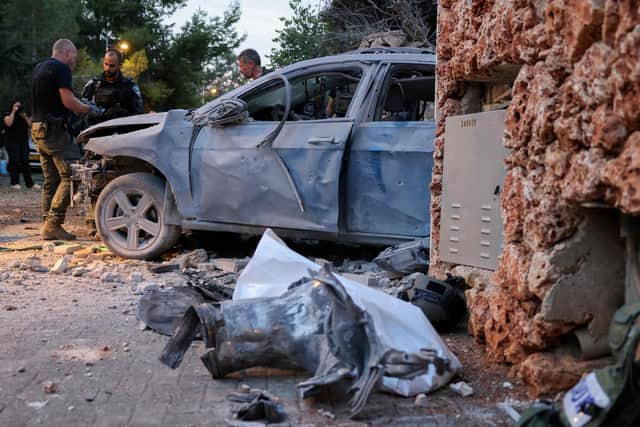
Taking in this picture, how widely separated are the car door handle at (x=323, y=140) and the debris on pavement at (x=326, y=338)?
8.58ft

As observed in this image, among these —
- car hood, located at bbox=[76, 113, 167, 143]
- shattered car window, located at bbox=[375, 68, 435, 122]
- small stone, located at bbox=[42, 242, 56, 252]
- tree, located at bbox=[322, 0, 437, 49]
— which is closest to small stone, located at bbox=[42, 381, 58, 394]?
shattered car window, located at bbox=[375, 68, 435, 122]

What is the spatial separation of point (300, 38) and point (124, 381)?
1500 cm

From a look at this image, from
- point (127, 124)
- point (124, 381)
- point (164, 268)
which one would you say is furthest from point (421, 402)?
point (127, 124)

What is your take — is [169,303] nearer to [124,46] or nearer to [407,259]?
[407,259]

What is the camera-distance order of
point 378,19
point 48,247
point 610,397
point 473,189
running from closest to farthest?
1. point 610,397
2. point 473,189
3. point 48,247
4. point 378,19

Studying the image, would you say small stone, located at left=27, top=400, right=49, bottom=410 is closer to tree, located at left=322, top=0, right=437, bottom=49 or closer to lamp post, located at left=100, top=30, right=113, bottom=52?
tree, located at left=322, top=0, right=437, bottom=49

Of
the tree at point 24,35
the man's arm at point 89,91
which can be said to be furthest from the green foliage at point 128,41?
the man's arm at point 89,91

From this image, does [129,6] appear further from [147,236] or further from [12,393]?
[12,393]

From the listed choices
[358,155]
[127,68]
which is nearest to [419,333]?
[358,155]

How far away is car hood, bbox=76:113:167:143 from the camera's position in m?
7.40

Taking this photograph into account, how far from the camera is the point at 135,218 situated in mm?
7359

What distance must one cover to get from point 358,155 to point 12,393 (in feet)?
12.0

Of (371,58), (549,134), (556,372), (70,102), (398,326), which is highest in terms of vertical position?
(371,58)

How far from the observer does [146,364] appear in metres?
4.04
